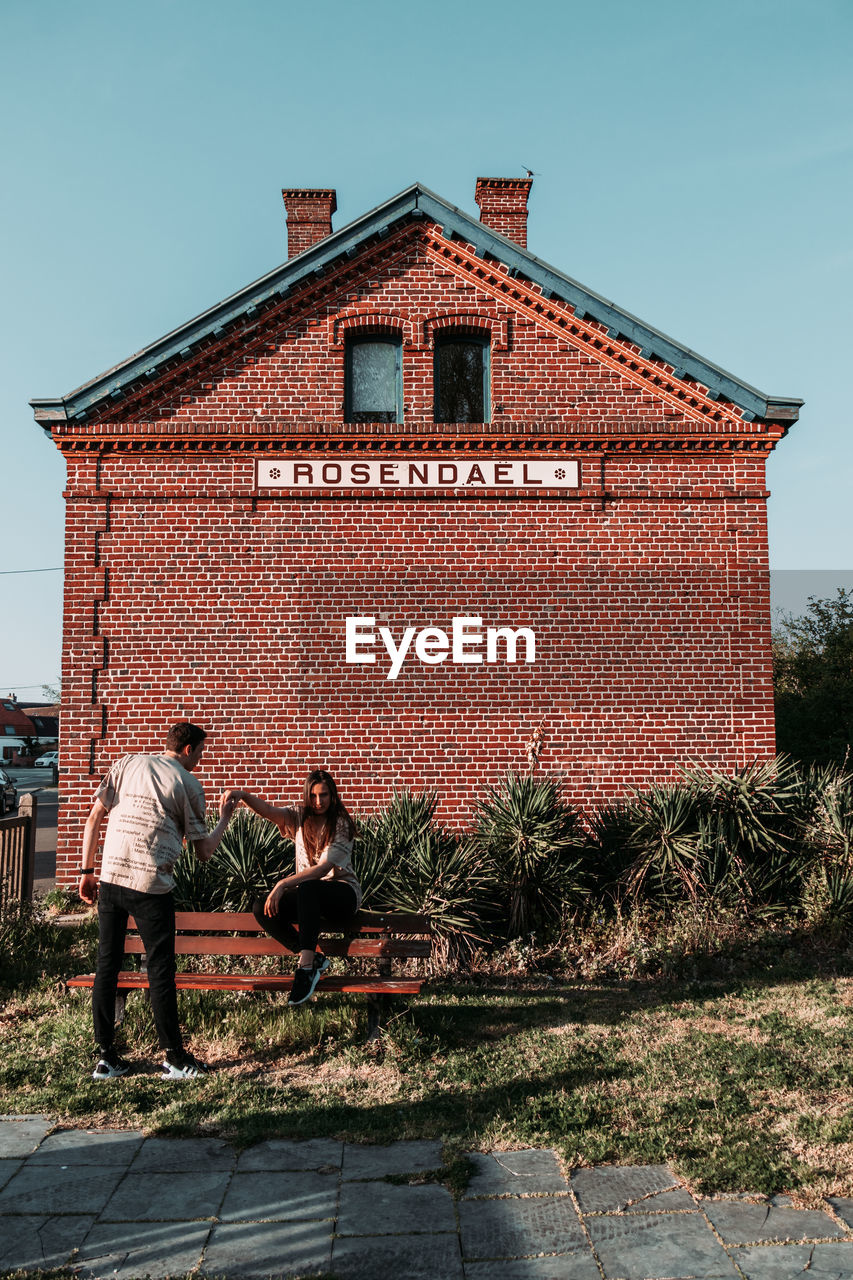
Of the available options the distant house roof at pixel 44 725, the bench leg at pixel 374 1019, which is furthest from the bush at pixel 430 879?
the distant house roof at pixel 44 725

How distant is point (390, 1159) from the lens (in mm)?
4434

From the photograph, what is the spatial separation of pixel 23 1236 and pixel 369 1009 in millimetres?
2638

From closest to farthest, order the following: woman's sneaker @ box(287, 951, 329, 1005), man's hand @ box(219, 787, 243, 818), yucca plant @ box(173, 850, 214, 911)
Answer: woman's sneaker @ box(287, 951, 329, 1005)
man's hand @ box(219, 787, 243, 818)
yucca plant @ box(173, 850, 214, 911)

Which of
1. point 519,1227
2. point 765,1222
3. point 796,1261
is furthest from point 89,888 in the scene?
point 796,1261

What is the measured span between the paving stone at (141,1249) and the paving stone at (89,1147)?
643 mm

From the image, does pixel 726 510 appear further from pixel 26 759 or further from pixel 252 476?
pixel 26 759

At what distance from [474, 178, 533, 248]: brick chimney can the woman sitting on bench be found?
452 inches

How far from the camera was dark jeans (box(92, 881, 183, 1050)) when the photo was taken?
557 centimetres

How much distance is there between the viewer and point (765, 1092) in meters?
5.25

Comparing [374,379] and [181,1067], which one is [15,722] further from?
[181,1067]

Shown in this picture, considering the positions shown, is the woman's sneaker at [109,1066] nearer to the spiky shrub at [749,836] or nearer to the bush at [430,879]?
the bush at [430,879]

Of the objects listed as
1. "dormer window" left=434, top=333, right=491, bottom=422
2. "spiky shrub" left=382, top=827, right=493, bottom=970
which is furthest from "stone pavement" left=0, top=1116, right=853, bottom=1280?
"dormer window" left=434, top=333, right=491, bottom=422

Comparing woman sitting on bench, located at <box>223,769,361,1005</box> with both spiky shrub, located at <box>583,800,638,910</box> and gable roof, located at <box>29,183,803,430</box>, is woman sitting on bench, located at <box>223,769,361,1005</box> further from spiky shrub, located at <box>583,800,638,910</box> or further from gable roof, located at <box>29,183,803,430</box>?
gable roof, located at <box>29,183,803,430</box>

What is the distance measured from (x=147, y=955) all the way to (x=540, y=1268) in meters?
2.99
